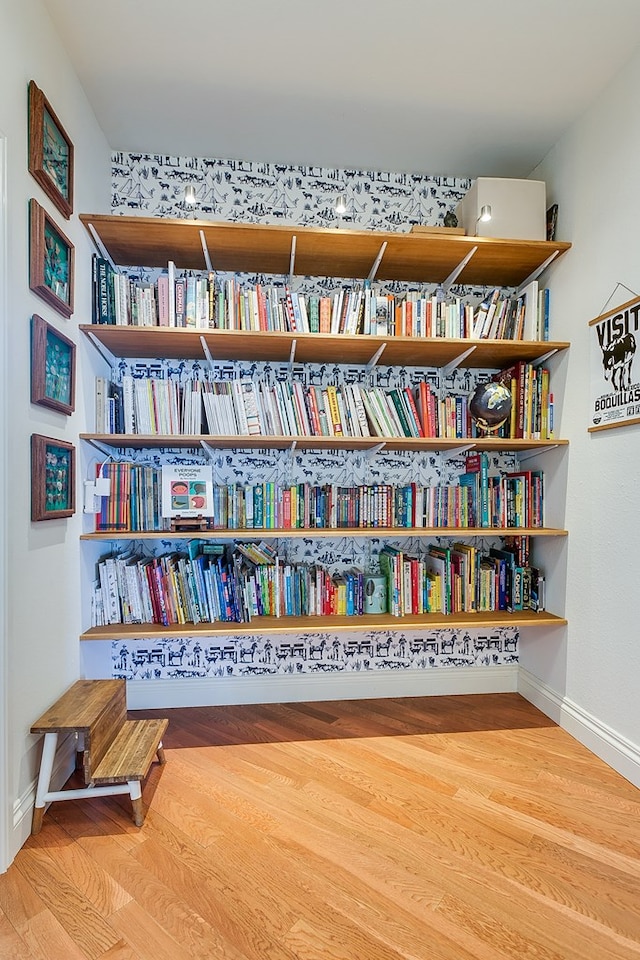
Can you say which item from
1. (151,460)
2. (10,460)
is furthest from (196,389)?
(10,460)

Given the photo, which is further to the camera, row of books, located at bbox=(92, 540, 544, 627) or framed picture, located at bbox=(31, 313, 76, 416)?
row of books, located at bbox=(92, 540, 544, 627)

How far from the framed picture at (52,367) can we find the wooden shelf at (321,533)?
553 mm

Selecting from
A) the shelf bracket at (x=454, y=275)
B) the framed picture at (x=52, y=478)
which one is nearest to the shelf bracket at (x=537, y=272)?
the shelf bracket at (x=454, y=275)

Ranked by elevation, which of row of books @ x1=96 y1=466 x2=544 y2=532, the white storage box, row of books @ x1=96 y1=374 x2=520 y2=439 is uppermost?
the white storage box

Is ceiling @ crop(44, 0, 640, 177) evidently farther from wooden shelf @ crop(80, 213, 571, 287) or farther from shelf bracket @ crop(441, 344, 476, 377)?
shelf bracket @ crop(441, 344, 476, 377)

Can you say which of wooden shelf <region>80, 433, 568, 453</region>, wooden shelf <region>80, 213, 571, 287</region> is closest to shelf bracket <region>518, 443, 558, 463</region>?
wooden shelf <region>80, 433, 568, 453</region>

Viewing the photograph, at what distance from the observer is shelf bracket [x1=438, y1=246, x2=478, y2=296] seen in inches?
85.4

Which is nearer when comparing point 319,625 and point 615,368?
point 615,368

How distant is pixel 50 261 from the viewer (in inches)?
64.4

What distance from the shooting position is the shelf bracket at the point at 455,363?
2172 mm

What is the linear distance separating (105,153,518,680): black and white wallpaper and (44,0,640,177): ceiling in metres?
0.10

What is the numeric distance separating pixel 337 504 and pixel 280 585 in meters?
0.46

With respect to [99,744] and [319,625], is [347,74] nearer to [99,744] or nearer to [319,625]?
[319,625]

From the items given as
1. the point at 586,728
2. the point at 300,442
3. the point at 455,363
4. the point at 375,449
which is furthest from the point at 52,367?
the point at 586,728
